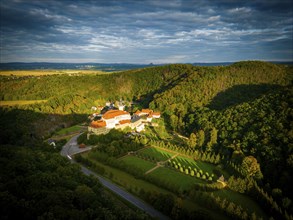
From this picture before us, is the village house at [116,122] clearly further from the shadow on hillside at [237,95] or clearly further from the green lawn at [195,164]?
the shadow on hillside at [237,95]

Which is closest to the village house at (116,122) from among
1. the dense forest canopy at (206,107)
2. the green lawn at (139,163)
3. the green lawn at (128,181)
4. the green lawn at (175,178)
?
the dense forest canopy at (206,107)

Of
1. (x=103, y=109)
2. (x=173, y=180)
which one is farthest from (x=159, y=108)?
(x=173, y=180)

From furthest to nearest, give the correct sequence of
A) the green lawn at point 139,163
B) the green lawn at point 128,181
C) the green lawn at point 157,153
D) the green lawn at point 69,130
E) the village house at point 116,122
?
the green lawn at point 69,130
the village house at point 116,122
the green lawn at point 157,153
the green lawn at point 139,163
the green lawn at point 128,181

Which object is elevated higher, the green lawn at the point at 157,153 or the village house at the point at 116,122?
the village house at the point at 116,122

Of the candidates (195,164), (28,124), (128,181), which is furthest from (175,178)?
(28,124)

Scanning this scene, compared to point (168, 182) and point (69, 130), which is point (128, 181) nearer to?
point (168, 182)

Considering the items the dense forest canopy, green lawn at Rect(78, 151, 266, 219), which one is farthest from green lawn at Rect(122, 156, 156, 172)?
the dense forest canopy
